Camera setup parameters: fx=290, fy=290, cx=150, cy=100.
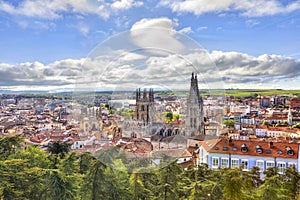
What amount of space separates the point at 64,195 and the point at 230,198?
5629mm

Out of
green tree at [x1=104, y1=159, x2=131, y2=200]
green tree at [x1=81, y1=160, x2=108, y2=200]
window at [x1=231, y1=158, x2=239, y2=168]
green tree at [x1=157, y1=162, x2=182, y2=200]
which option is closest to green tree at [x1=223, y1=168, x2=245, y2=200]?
green tree at [x1=157, y1=162, x2=182, y2=200]

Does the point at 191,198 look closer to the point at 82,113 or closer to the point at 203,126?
the point at 203,126

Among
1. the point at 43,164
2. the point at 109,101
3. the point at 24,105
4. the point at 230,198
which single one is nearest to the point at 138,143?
the point at 109,101

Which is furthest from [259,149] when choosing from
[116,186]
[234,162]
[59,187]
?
[59,187]

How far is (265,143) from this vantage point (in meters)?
20.2

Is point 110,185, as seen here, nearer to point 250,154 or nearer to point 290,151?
point 250,154

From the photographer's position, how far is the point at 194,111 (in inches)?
247

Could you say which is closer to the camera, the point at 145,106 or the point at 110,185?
the point at 145,106

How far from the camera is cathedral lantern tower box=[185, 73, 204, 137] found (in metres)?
5.46

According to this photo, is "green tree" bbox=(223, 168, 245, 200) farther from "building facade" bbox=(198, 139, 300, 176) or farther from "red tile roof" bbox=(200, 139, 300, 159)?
"red tile roof" bbox=(200, 139, 300, 159)

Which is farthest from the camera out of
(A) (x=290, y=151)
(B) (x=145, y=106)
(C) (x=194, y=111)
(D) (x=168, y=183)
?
(A) (x=290, y=151)

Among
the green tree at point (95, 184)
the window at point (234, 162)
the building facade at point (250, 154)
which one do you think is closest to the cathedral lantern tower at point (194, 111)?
the green tree at point (95, 184)

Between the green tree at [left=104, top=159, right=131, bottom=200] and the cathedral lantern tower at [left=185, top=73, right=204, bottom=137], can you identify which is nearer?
the cathedral lantern tower at [left=185, top=73, right=204, bottom=137]

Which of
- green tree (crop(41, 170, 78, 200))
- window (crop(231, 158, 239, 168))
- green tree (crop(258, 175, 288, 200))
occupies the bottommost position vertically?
window (crop(231, 158, 239, 168))
